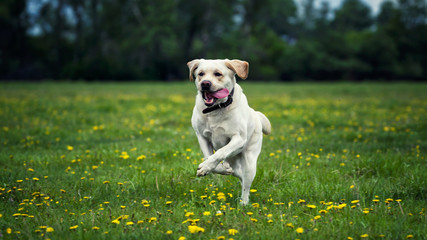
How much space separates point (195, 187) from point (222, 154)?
0.95m

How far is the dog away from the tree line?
46955mm

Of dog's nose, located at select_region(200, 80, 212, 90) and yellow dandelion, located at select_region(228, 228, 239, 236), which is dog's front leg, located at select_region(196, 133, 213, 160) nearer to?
dog's nose, located at select_region(200, 80, 212, 90)

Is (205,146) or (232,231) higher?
(205,146)

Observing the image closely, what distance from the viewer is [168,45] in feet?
179

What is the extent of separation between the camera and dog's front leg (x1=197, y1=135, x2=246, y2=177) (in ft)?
13.9

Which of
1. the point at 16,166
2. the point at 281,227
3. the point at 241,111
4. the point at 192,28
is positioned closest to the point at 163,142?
the point at 16,166

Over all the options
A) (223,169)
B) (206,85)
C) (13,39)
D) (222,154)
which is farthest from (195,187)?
(13,39)

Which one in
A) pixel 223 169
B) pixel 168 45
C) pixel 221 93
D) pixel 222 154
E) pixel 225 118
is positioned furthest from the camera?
pixel 168 45

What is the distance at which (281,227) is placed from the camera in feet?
12.3

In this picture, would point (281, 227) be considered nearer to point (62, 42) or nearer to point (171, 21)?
point (171, 21)

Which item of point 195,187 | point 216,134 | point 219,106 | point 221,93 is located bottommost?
point 195,187

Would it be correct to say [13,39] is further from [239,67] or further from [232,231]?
[232,231]

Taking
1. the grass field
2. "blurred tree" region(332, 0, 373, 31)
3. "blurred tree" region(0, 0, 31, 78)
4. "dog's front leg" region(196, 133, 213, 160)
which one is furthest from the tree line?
"dog's front leg" region(196, 133, 213, 160)

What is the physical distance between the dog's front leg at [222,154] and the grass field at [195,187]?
0.42 meters
